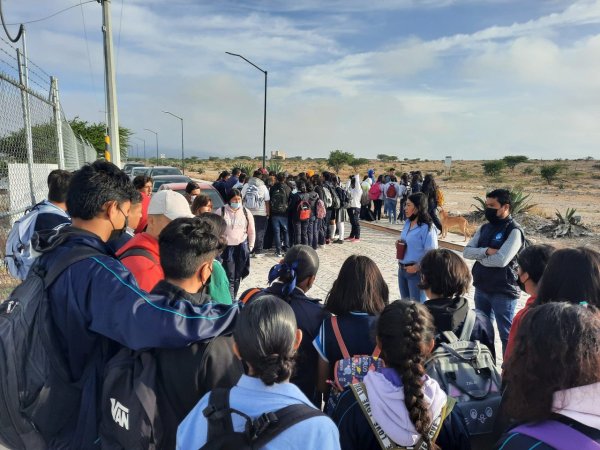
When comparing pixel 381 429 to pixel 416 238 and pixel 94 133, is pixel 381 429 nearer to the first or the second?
pixel 416 238

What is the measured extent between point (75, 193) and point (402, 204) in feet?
46.4

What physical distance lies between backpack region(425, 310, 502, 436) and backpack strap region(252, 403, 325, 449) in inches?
39.6

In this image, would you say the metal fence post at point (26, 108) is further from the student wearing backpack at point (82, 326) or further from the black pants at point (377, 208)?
the black pants at point (377, 208)

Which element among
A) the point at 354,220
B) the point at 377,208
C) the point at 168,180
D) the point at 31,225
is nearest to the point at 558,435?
the point at 31,225

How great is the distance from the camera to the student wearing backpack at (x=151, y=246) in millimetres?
2686

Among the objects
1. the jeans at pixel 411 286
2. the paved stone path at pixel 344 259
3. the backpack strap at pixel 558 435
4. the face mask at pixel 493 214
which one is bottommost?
the paved stone path at pixel 344 259

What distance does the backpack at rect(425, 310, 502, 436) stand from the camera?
2309mm

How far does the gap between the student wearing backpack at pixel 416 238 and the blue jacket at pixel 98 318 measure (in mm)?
3499

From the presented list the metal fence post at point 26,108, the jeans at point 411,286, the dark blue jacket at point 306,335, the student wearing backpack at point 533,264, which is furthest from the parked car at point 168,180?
the student wearing backpack at point 533,264

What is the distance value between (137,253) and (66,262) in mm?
953

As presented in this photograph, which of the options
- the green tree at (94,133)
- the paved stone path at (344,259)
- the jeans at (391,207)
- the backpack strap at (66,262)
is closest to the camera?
the backpack strap at (66,262)

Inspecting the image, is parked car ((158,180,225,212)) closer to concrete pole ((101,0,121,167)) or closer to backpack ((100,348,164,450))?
concrete pole ((101,0,121,167))

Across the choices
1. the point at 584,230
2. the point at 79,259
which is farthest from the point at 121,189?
the point at 584,230

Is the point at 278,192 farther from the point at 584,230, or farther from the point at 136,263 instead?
the point at 584,230
